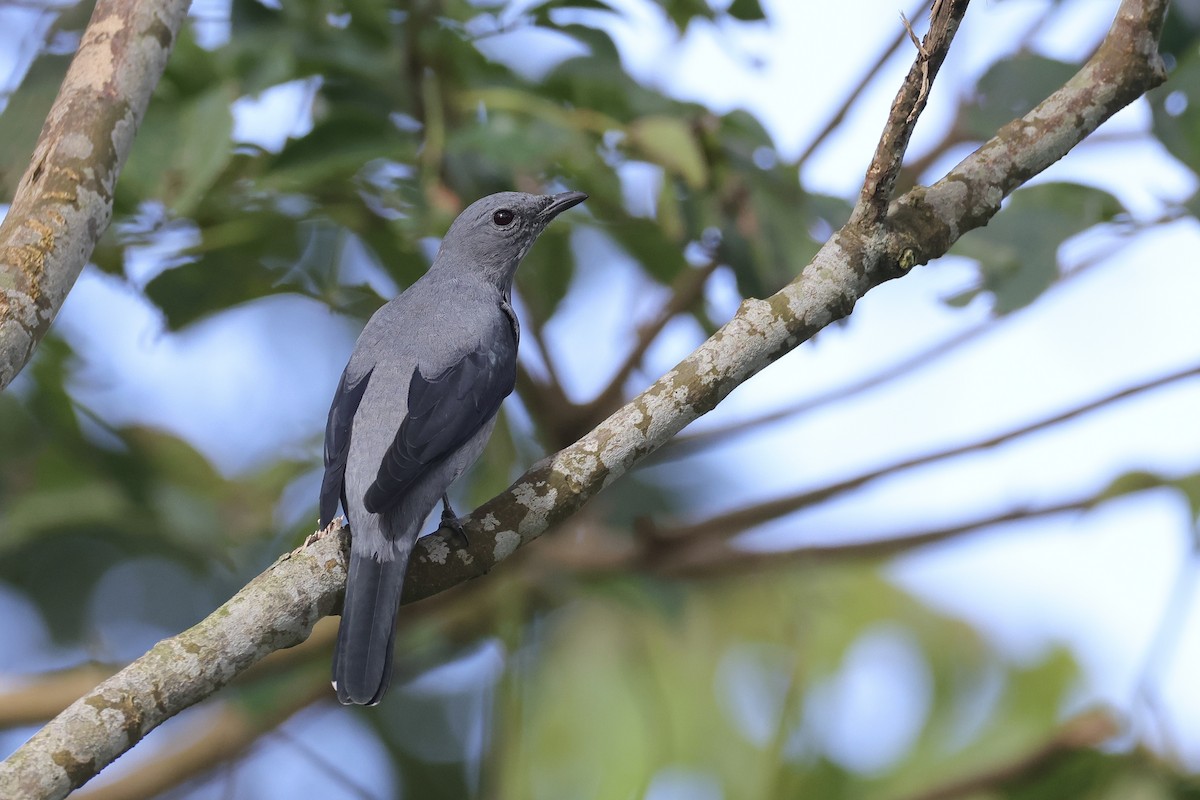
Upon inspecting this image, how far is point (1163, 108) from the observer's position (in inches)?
147

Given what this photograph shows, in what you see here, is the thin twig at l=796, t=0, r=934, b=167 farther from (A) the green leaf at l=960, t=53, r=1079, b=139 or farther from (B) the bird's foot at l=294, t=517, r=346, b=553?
(B) the bird's foot at l=294, t=517, r=346, b=553

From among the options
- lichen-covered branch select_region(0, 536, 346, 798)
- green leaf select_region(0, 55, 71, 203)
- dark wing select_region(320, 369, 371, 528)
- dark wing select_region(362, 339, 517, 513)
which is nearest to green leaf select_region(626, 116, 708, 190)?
dark wing select_region(362, 339, 517, 513)

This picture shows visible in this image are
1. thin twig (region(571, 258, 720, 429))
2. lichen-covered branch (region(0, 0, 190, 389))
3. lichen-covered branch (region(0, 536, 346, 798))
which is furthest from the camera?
thin twig (region(571, 258, 720, 429))

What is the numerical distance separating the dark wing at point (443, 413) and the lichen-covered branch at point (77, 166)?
37.6 inches

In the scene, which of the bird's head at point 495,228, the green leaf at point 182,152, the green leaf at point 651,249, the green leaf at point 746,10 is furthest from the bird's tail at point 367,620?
the green leaf at point 746,10

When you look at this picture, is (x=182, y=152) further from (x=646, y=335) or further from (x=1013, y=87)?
(x=1013, y=87)

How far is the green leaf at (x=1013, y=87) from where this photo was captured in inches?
157

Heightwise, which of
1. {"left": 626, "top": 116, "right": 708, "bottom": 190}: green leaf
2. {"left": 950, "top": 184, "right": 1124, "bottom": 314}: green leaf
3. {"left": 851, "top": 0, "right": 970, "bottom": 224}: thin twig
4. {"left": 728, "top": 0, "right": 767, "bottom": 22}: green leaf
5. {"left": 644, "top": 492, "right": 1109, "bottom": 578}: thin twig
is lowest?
{"left": 644, "top": 492, "right": 1109, "bottom": 578}: thin twig

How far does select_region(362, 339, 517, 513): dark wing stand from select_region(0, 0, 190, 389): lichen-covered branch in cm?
95

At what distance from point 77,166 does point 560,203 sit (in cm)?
181

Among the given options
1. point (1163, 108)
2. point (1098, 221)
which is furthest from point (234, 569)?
point (1163, 108)

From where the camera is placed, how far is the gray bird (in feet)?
10.4

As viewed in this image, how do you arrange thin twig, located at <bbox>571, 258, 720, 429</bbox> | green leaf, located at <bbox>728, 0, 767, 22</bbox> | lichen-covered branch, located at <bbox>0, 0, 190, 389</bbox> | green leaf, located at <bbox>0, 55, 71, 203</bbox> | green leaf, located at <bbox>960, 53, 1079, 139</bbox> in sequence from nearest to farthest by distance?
lichen-covered branch, located at <bbox>0, 0, 190, 389</bbox>
green leaf, located at <bbox>0, 55, 71, 203</bbox>
green leaf, located at <bbox>960, 53, 1079, 139</bbox>
green leaf, located at <bbox>728, 0, 767, 22</bbox>
thin twig, located at <bbox>571, 258, 720, 429</bbox>

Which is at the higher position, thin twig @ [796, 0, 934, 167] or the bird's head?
thin twig @ [796, 0, 934, 167]
